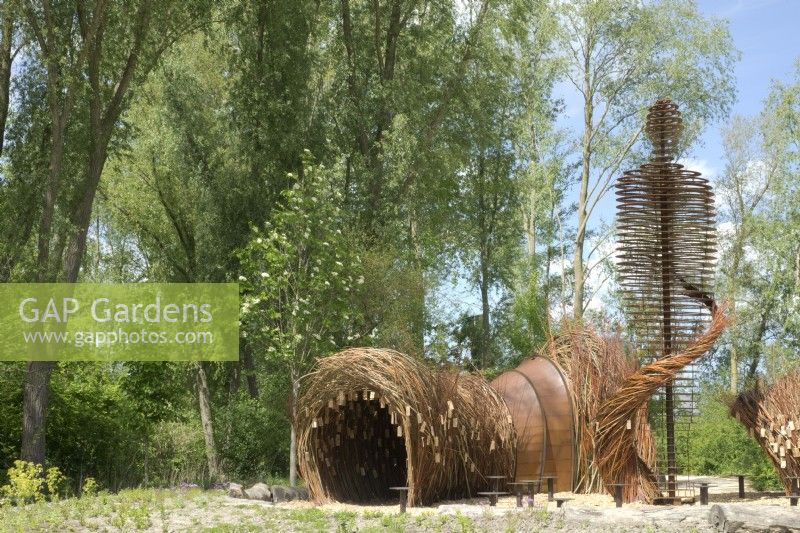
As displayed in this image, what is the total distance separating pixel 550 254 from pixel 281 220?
49.4 feet

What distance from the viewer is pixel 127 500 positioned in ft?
37.4

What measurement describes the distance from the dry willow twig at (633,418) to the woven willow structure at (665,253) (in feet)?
1.38

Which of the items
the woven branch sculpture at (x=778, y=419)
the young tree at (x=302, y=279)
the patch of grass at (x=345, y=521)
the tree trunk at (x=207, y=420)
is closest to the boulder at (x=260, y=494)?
the young tree at (x=302, y=279)

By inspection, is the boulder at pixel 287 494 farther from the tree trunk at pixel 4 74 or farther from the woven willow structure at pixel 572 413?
Answer: the tree trunk at pixel 4 74

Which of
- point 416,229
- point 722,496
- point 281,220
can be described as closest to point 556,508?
point 722,496

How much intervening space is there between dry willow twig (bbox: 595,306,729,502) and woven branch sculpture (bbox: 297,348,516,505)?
1354 mm

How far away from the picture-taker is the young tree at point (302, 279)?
15.2m

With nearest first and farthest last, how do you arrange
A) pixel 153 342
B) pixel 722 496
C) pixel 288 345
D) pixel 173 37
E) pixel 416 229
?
pixel 722 496 → pixel 288 345 → pixel 173 37 → pixel 153 342 → pixel 416 229

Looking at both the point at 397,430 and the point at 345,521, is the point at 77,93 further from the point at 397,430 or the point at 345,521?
the point at 345,521

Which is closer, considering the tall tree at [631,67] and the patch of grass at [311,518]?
the patch of grass at [311,518]

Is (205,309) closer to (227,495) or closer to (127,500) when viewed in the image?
(227,495)

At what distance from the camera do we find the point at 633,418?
10750mm

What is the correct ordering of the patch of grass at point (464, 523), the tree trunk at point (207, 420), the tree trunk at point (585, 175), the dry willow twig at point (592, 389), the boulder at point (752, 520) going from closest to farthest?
the patch of grass at point (464, 523) → the boulder at point (752, 520) → the dry willow twig at point (592, 389) → the tree trunk at point (207, 420) → the tree trunk at point (585, 175)

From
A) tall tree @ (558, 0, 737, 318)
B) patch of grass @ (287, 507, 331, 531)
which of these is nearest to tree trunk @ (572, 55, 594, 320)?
tall tree @ (558, 0, 737, 318)
